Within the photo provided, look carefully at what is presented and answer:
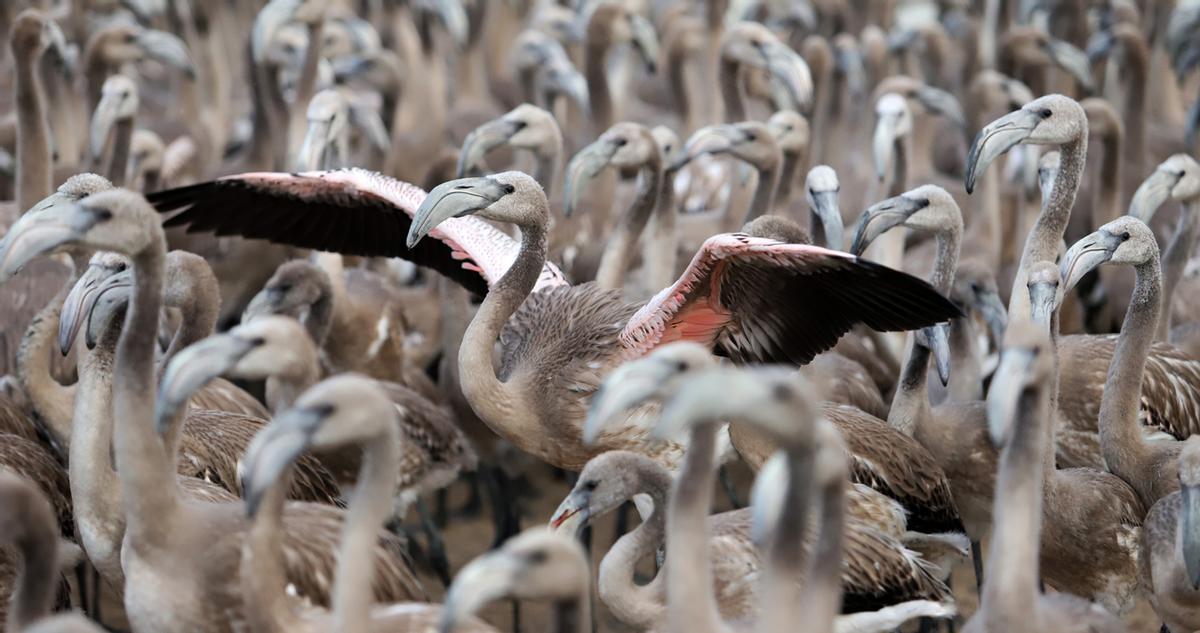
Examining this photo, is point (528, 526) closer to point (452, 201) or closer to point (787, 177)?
point (787, 177)

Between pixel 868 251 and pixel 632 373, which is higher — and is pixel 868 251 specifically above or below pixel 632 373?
above

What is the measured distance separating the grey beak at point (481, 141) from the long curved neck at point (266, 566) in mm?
3513

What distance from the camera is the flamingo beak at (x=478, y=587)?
3.72 m

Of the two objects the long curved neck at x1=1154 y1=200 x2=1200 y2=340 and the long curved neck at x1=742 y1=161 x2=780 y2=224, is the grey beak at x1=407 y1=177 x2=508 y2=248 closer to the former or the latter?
the long curved neck at x1=742 y1=161 x2=780 y2=224

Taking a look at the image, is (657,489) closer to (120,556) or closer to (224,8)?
(120,556)

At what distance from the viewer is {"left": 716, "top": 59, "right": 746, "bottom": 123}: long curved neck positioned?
10.4 m

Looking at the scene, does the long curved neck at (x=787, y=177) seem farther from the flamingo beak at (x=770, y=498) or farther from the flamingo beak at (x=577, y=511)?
the flamingo beak at (x=770, y=498)

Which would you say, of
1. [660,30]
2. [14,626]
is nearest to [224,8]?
[660,30]

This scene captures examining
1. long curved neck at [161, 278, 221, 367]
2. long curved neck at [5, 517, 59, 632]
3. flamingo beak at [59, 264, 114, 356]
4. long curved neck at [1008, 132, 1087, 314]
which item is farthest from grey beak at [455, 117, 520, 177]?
long curved neck at [5, 517, 59, 632]

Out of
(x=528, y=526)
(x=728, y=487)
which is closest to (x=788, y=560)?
(x=728, y=487)

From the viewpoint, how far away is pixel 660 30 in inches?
539

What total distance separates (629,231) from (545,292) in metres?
1.15

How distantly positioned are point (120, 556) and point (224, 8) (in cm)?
911

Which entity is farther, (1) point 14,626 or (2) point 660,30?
(2) point 660,30
